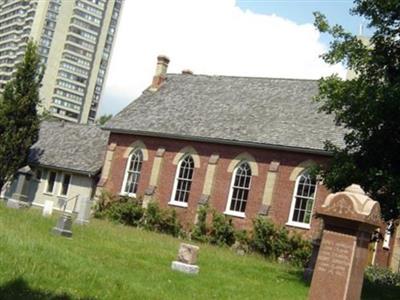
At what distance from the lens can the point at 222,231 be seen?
96.6ft

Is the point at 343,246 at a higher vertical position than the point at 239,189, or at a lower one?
lower

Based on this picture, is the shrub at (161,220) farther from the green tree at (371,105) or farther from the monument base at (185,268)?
the monument base at (185,268)

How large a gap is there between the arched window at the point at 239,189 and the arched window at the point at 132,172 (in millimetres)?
6525

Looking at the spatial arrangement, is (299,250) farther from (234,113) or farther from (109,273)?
(109,273)

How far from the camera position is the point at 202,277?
1524cm

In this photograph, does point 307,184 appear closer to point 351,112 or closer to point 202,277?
point 351,112

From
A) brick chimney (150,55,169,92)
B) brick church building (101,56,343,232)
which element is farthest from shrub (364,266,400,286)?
brick chimney (150,55,169,92)

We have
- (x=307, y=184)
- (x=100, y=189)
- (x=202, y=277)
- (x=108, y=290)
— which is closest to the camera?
(x=108, y=290)

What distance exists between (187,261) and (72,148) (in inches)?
1022

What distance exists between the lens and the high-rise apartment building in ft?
402

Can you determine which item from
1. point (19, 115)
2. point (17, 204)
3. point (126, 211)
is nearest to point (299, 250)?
point (126, 211)

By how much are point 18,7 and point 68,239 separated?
122 m

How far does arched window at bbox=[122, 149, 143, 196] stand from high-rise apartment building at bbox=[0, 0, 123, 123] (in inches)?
3486

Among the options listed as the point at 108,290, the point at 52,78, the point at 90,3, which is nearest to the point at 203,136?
the point at 108,290
